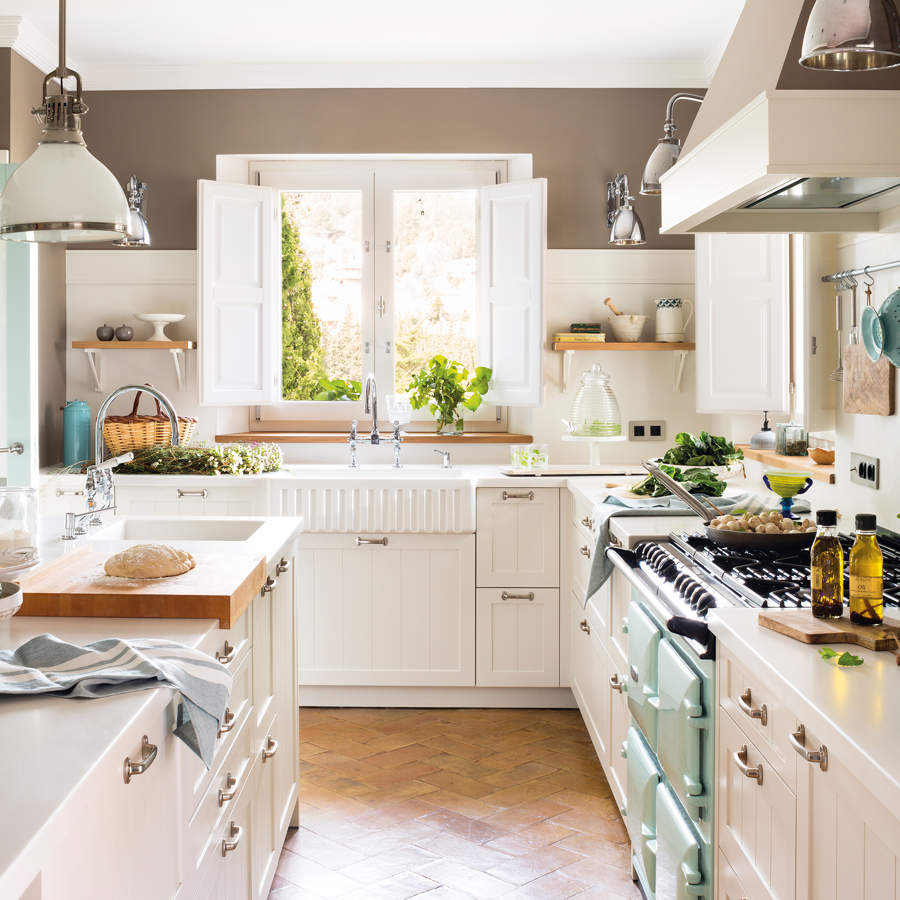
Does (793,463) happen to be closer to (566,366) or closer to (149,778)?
(566,366)

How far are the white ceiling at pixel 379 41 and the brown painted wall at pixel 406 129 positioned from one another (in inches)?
2.8

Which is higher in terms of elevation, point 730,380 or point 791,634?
point 730,380

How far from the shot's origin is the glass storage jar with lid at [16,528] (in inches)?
72.8

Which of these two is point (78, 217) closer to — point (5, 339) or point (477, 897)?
point (477, 897)

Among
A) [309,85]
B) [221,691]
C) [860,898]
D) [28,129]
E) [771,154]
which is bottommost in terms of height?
[860,898]

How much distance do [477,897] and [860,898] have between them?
5.26ft

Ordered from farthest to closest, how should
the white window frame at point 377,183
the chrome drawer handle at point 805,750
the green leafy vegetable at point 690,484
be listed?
1. the white window frame at point 377,183
2. the green leafy vegetable at point 690,484
3. the chrome drawer handle at point 805,750

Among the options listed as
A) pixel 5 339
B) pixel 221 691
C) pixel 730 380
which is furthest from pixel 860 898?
pixel 5 339

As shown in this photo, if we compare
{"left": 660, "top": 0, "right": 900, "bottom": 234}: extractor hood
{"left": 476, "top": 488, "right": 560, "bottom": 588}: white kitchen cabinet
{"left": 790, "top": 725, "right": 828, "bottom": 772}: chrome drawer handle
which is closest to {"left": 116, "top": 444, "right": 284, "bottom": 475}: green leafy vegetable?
{"left": 476, "top": 488, "right": 560, "bottom": 588}: white kitchen cabinet

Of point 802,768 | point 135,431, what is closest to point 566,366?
point 135,431

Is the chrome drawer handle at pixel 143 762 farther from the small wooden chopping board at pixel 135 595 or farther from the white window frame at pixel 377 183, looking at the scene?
the white window frame at pixel 377 183

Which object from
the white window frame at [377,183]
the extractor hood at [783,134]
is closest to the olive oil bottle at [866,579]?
the extractor hood at [783,134]

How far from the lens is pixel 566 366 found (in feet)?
14.9

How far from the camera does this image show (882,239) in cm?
261
